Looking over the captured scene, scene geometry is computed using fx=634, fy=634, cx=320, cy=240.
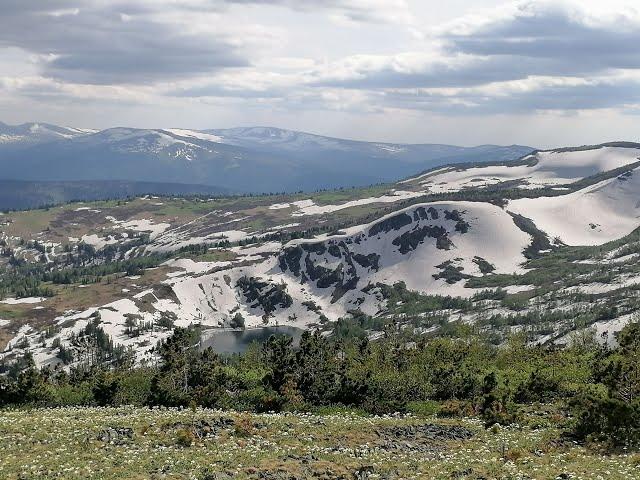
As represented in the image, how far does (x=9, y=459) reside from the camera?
45.9m

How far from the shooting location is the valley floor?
43.2 metres

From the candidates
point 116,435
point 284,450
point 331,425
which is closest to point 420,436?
point 331,425

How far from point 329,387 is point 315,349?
35.3 metres

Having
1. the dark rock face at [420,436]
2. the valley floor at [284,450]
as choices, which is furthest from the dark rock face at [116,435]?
the dark rock face at [420,436]

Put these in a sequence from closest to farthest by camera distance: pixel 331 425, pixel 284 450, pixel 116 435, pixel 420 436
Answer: pixel 284 450 → pixel 116 435 → pixel 420 436 → pixel 331 425

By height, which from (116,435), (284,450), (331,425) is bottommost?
(331,425)

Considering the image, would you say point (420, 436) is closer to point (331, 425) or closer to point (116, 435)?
point (331, 425)

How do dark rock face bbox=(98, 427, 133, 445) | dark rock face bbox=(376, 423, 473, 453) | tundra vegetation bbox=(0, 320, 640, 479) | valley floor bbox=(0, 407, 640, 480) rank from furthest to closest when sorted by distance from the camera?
dark rock face bbox=(376, 423, 473, 453), dark rock face bbox=(98, 427, 133, 445), tundra vegetation bbox=(0, 320, 640, 479), valley floor bbox=(0, 407, 640, 480)

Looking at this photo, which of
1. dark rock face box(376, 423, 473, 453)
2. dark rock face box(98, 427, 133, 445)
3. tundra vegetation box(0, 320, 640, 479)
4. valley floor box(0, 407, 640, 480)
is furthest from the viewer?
dark rock face box(376, 423, 473, 453)

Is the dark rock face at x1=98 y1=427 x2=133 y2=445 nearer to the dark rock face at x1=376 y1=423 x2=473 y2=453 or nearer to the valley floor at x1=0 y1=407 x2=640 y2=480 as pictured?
the valley floor at x1=0 y1=407 x2=640 y2=480

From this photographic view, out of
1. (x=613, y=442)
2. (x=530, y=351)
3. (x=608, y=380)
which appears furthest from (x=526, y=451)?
(x=530, y=351)

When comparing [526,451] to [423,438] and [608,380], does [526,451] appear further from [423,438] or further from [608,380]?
[608,380]

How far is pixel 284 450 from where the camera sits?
51500mm

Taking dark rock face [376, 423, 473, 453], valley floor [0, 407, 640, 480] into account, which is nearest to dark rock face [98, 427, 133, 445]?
valley floor [0, 407, 640, 480]
